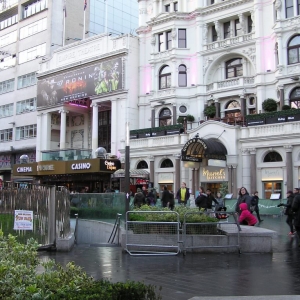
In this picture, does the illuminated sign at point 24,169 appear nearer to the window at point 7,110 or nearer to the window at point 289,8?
the window at point 7,110

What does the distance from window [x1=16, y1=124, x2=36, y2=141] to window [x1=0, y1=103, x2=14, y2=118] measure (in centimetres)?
287

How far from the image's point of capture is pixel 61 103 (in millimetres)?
49594

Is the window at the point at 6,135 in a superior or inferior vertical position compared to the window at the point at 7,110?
inferior

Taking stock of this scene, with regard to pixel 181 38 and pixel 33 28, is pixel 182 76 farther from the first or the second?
pixel 33 28

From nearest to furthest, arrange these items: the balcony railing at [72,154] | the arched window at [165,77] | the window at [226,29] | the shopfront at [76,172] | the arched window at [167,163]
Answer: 1. the arched window at [167,163]
2. the window at [226,29]
3. the shopfront at [76,172]
4. the arched window at [165,77]
5. the balcony railing at [72,154]

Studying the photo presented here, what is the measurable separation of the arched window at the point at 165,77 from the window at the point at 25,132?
18947 mm

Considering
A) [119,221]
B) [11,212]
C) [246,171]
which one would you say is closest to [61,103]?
[246,171]

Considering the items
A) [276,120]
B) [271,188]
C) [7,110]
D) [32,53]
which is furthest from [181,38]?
[7,110]

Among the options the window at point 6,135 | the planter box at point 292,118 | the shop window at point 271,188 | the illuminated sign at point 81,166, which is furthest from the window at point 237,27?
the window at point 6,135

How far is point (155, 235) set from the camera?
1336cm

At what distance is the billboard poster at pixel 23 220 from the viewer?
12.4 metres

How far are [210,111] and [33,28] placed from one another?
29.4m

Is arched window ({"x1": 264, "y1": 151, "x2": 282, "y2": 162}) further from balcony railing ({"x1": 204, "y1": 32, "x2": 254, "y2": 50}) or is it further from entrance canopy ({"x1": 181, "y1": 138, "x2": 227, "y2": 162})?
balcony railing ({"x1": 204, "y1": 32, "x2": 254, "y2": 50})

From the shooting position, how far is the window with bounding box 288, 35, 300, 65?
117 ft
